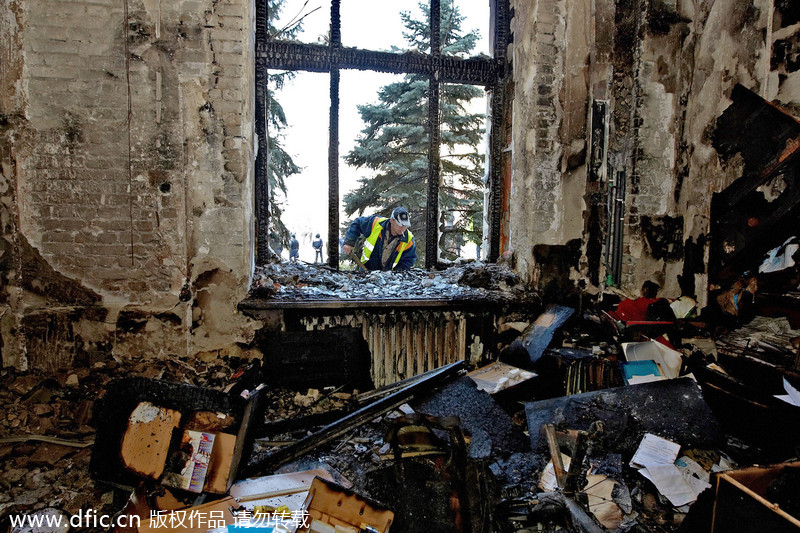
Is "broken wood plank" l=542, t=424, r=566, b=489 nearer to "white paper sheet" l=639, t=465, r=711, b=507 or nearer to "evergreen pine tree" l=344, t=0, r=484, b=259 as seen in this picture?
"white paper sheet" l=639, t=465, r=711, b=507

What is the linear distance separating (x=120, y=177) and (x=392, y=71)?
259cm

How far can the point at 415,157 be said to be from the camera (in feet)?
33.6

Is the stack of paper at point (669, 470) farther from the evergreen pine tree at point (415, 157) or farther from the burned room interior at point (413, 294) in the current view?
the evergreen pine tree at point (415, 157)

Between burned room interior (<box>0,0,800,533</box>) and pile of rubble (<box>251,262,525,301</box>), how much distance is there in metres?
0.04

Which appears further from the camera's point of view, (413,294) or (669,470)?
(413,294)

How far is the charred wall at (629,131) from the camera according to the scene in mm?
3586

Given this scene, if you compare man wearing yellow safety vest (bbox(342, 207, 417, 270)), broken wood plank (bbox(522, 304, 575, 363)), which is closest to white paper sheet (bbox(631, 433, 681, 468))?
broken wood plank (bbox(522, 304, 575, 363))

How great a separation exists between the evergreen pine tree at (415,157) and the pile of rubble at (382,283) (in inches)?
221

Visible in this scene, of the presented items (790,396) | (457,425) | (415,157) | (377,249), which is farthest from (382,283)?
(415,157)

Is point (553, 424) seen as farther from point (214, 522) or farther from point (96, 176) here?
point (96, 176)

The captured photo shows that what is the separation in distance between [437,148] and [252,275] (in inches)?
87.9

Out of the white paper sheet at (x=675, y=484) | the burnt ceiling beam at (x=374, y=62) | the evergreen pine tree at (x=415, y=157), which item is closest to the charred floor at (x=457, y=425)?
the white paper sheet at (x=675, y=484)

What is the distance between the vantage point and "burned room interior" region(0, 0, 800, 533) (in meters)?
2.14

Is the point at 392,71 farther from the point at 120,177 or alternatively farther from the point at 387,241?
the point at 120,177
